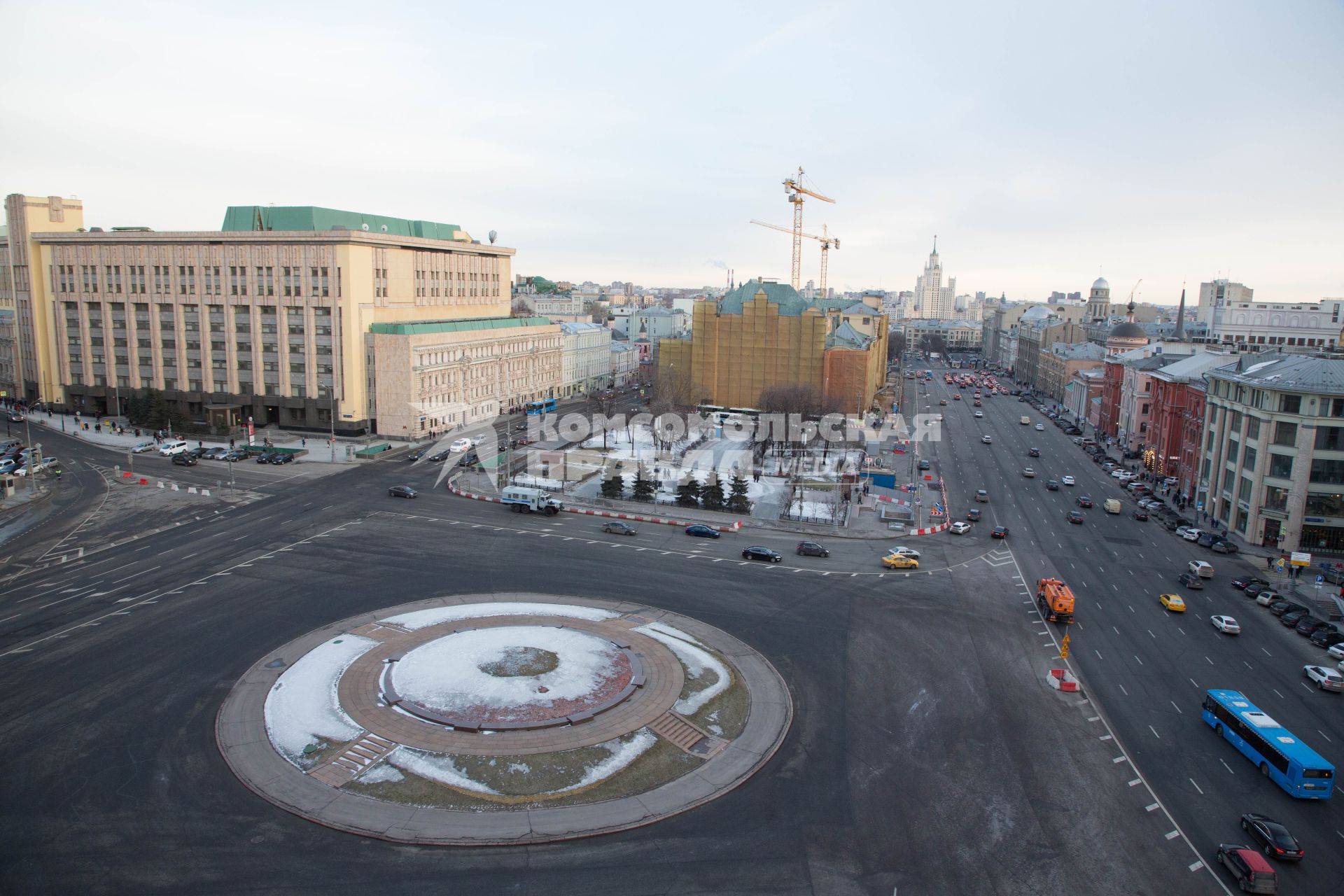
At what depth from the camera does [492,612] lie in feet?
125

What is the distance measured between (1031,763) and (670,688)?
12.6m

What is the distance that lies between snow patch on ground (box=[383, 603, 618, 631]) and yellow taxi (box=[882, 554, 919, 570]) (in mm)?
18392

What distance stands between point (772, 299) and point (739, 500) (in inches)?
2407

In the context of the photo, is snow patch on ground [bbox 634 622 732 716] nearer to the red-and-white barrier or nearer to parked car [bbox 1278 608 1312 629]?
the red-and-white barrier

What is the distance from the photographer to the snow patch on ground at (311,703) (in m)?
26.6

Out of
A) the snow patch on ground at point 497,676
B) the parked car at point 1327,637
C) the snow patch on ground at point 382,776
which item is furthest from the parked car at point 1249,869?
the snow patch on ground at point 382,776

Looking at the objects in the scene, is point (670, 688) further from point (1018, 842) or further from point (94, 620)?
point (94, 620)

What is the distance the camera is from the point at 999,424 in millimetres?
113625

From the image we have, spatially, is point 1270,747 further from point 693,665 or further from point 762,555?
point 762,555

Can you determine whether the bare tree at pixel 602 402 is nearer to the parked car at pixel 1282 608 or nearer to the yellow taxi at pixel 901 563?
the yellow taxi at pixel 901 563

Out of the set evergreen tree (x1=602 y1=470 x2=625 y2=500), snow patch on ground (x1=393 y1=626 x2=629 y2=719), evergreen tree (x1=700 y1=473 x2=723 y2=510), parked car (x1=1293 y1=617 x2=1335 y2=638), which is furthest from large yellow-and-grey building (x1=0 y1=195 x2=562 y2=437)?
parked car (x1=1293 y1=617 x2=1335 y2=638)

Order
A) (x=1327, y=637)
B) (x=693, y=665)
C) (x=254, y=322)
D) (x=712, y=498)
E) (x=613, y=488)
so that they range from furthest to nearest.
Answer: (x=254, y=322), (x=613, y=488), (x=712, y=498), (x=1327, y=637), (x=693, y=665)

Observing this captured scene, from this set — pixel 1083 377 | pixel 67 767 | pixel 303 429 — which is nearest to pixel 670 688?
pixel 67 767

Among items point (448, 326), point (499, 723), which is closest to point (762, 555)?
point (499, 723)
